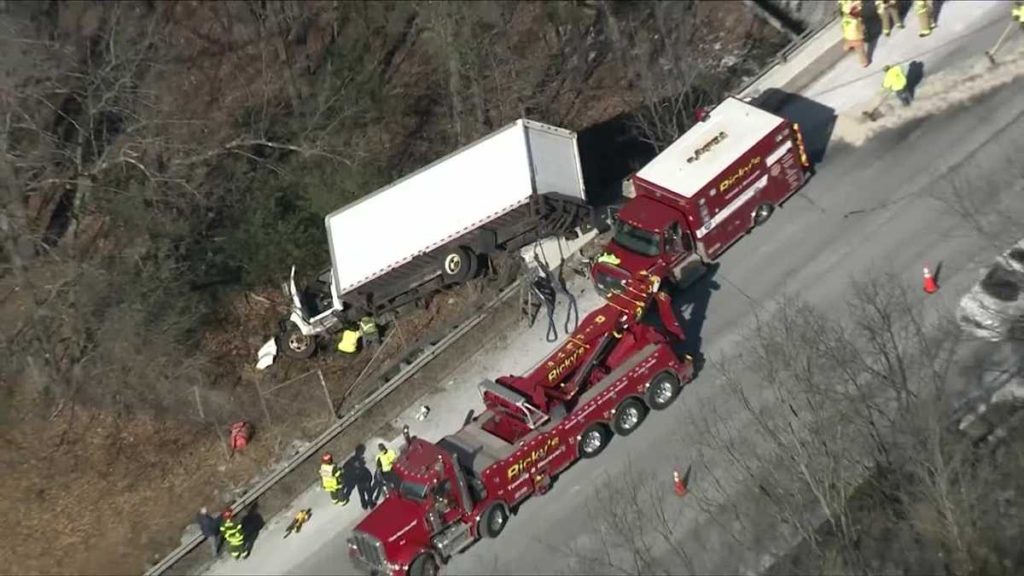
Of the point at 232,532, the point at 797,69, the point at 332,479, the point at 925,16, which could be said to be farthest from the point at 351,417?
the point at 925,16

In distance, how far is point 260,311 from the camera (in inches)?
1471

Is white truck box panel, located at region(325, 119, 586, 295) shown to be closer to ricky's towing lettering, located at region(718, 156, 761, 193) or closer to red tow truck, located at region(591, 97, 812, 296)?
red tow truck, located at region(591, 97, 812, 296)

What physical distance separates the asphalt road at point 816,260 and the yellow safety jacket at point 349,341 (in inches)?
201

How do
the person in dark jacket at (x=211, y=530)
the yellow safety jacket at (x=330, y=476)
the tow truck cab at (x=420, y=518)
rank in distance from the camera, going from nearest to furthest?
1. the tow truck cab at (x=420, y=518)
2. the yellow safety jacket at (x=330, y=476)
3. the person in dark jacket at (x=211, y=530)

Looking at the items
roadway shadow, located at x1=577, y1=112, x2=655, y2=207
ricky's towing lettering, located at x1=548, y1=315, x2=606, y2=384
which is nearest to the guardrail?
roadway shadow, located at x1=577, y1=112, x2=655, y2=207

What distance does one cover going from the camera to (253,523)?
109ft

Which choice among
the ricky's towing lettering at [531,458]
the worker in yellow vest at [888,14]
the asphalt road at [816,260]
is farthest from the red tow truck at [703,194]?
the worker in yellow vest at [888,14]

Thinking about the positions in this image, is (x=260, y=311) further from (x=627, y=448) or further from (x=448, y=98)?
(x=627, y=448)

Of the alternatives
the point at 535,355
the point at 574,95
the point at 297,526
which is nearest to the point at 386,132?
the point at 574,95

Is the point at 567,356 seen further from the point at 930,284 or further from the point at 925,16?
the point at 925,16

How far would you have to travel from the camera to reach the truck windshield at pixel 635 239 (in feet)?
110

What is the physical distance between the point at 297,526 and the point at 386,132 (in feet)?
39.0

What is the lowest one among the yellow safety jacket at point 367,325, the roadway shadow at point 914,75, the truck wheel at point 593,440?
the truck wheel at point 593,440

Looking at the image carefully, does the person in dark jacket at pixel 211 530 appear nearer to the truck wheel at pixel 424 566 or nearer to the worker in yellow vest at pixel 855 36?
the truck wheel at pixel 424 566
